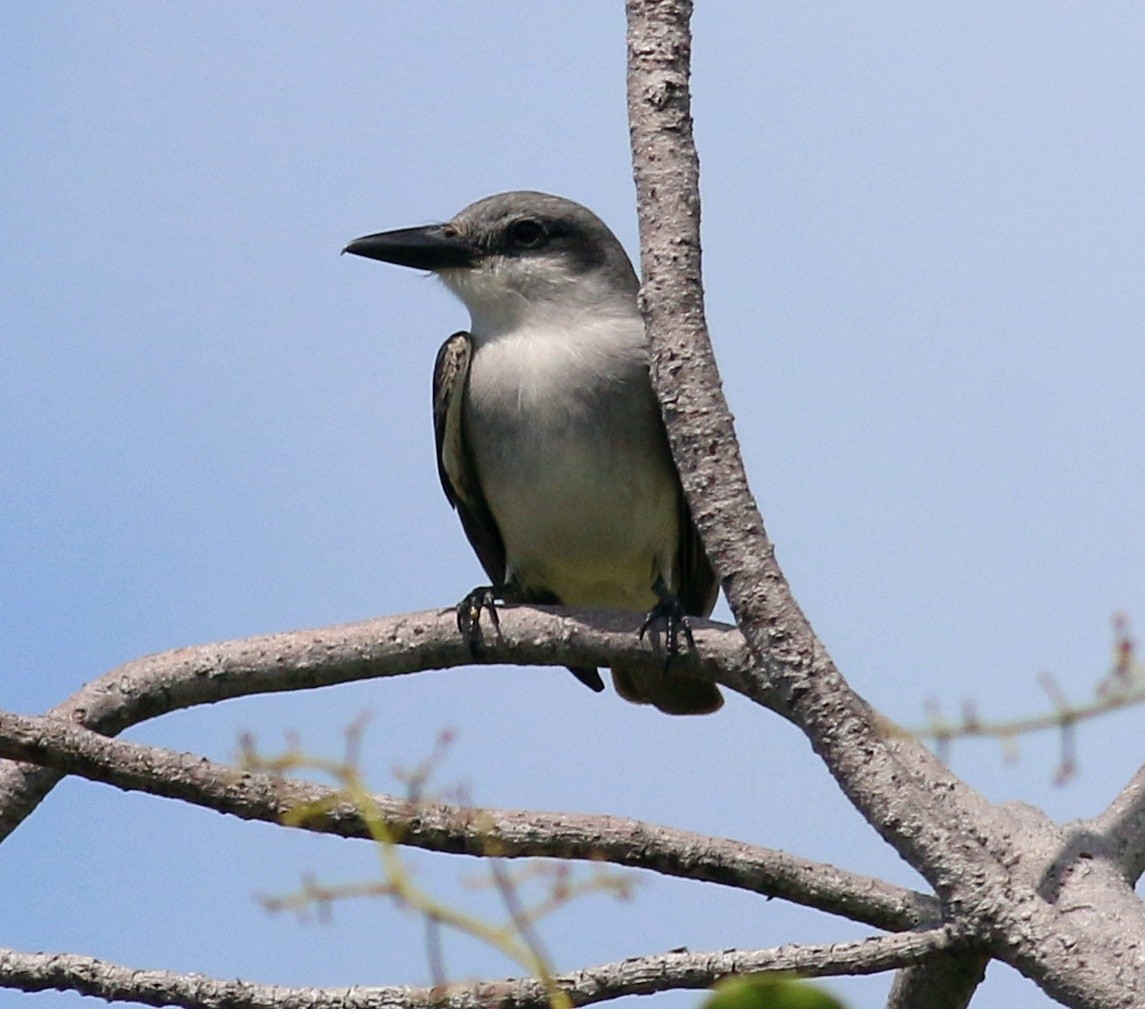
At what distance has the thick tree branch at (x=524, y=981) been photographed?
3.36 metres

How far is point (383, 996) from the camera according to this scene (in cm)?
343

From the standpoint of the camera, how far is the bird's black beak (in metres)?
6.98

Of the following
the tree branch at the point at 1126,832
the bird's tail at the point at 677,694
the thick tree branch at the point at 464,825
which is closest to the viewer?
the thick tree branch at the point at 464,825

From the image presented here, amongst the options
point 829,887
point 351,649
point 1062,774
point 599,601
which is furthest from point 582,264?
point 1062,774

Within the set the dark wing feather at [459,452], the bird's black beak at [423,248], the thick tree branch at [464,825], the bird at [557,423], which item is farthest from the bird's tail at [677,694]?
the thick tree branch at [464,825]

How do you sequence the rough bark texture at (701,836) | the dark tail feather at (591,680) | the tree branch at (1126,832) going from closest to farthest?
the rough bark texture at (701,836) < the tree branch at (1126,832) < the dark tail feather at (591,680)

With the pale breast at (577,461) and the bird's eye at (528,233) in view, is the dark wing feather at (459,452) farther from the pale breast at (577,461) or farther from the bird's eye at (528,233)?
the bird's eye at (528,233)

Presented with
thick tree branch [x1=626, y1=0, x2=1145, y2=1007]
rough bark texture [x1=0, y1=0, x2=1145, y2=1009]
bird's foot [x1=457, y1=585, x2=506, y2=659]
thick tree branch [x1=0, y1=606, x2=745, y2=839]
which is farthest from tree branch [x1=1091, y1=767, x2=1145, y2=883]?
bird's foot [x1=457, y1=585, x2=506, y2=659]

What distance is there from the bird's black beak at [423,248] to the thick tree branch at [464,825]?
3.49 metres

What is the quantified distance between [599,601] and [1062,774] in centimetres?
431

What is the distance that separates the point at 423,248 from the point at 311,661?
2.66 meters

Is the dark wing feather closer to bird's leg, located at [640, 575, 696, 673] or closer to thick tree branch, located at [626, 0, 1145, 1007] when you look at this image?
bird's leg, located at [640, 575, 696, 673]

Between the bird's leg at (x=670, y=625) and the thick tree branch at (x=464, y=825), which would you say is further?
the bird's leg at (x=670, y=625)

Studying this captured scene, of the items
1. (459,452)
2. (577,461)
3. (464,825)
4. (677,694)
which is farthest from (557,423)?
(464,825)
